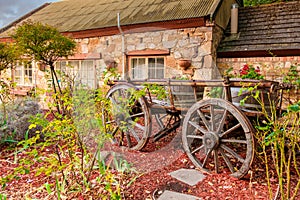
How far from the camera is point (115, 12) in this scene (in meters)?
7.58

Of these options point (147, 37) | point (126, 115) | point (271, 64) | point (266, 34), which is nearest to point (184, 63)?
point (147, 37)

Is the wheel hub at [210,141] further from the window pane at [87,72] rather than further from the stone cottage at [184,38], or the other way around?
the window pane at [87,72]

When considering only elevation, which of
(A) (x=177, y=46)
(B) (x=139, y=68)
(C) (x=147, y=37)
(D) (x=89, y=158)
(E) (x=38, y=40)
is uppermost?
(C) (x=147, y=37)

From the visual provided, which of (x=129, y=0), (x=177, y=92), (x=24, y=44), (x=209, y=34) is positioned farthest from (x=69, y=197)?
(x=129, y=0)

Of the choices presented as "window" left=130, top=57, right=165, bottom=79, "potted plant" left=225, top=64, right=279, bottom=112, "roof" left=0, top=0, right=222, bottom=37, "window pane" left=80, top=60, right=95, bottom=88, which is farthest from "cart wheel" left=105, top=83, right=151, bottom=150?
"window pane" left=80, top=60, right=95, bottom=88

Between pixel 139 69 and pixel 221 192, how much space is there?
4.81 meters

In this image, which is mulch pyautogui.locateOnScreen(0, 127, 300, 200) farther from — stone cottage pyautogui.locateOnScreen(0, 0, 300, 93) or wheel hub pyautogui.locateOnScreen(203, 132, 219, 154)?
stone cottage pyautogui.locateOnScreen(0, 0, 300, 93)

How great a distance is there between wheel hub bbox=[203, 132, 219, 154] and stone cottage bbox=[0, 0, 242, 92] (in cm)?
325

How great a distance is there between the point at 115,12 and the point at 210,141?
20.6ft

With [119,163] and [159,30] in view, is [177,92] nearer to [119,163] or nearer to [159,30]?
[119,163]

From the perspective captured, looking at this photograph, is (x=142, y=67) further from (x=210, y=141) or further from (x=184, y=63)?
(x=210, y=141)

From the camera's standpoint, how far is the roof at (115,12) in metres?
6.00

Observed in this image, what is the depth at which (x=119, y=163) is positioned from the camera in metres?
2.93

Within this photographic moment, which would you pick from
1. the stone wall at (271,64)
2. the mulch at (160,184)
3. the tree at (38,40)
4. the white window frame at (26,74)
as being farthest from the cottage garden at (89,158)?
the white window frame at (26,74)
